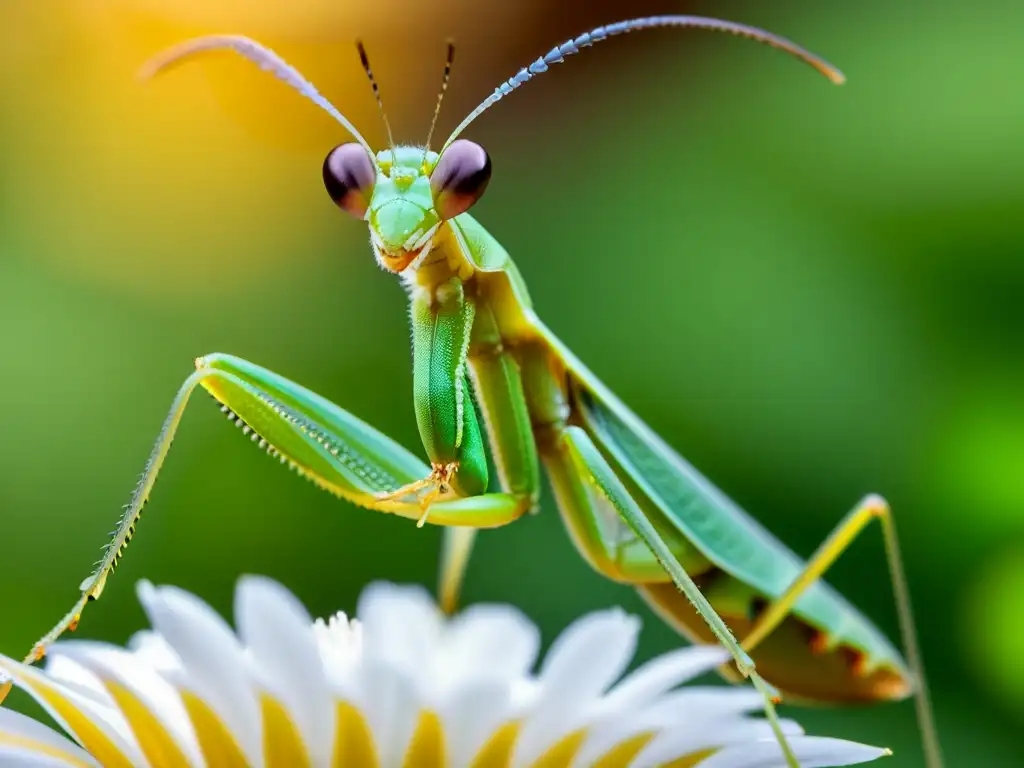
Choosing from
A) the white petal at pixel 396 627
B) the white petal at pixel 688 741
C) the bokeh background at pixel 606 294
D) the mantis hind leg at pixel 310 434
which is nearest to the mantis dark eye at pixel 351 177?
the mantis hind leg at pixel 310 434

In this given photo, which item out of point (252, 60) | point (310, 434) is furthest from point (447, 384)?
point (252, 60)

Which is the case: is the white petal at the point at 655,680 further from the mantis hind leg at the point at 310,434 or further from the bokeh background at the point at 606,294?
the bokeh background at the point at 606,294

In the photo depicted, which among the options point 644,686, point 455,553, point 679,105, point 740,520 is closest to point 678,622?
point 740,520

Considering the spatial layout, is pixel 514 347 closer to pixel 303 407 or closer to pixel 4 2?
pixel 303 407

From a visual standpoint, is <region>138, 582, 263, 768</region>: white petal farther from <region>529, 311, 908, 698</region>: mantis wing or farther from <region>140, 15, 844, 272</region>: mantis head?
<region>529, 311, 908, 698</region>: mantis wing

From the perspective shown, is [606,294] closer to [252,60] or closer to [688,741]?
[252,60]

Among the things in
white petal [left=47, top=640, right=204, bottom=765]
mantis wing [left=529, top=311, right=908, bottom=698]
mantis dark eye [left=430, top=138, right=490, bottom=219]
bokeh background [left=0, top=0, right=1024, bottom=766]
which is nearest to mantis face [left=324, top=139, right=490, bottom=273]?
mantis dark eye [left=430, top=138, right=490, bottom=219]
